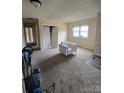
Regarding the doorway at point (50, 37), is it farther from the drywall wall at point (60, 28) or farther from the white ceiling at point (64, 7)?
the white ceiling at point (64, 7)

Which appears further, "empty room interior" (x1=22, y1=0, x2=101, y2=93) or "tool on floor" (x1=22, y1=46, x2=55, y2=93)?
"empty room interior" (x1=22, y1=0, x2=101, y2=93)

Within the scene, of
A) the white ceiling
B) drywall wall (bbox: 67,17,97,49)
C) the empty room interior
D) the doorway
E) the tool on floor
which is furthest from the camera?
the doorway

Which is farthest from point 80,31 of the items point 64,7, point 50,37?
point 64,7

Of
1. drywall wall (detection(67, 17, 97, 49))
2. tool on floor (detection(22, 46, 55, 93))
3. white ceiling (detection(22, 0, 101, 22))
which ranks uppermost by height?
Result: white ceiling (detection(22, 0, 101, 22))

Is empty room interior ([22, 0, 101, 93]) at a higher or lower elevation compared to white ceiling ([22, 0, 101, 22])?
lower

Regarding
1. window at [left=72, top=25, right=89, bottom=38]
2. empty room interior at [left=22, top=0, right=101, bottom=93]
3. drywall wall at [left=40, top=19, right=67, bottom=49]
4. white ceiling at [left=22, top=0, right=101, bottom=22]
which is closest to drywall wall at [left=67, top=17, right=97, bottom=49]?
empty room interior at [left=22, top=0, right=101, bottom=93]

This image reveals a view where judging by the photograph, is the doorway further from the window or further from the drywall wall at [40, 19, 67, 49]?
the window

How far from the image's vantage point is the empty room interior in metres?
2.85

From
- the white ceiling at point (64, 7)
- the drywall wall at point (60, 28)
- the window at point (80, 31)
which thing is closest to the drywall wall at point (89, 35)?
the window at point (80, 31)

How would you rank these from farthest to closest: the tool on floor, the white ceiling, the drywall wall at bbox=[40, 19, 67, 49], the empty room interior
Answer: the drywall wall at bbox=[40, 19, 67, 49] → the white ceiling → the empty room interior → the tool on floor
